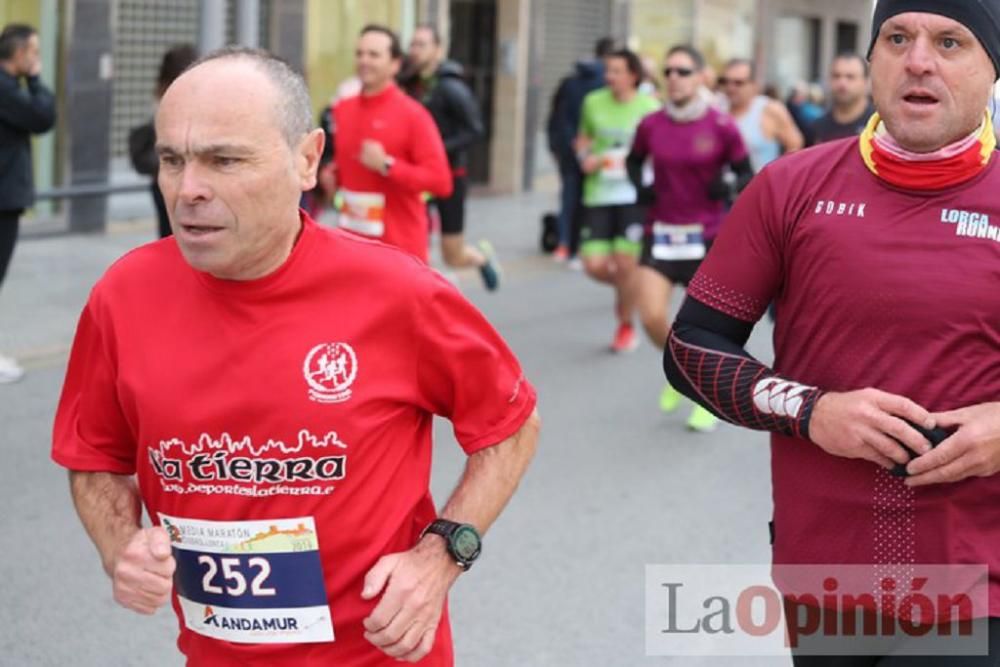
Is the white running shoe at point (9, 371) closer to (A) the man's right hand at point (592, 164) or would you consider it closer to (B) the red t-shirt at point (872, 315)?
(A) the man's right hand at point (592, 164)

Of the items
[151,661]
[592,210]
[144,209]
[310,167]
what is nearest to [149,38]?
[144,209]

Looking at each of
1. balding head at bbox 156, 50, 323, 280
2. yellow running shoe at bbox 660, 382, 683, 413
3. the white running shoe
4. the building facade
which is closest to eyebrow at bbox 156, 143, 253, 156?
balding head at bbox 156, 50, 323, 280

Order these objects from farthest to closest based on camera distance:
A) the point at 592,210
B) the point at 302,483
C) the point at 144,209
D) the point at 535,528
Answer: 1. the point at 144,209
2. the point at 592,210
3. the point at 535,528
4. the point at 302,483

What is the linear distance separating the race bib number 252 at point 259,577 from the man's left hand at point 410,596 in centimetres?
11

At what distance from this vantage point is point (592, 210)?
1160cm

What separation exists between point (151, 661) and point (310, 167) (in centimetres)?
284

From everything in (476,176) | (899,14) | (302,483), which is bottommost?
(476,176)

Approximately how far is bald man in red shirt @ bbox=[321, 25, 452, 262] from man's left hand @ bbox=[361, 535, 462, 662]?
6195 mm

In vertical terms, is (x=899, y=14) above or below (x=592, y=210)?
above

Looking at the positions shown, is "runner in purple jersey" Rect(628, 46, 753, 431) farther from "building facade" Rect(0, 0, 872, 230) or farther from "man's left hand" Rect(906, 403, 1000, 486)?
"man's left hand" Rect(906, 403, 1000, 486)

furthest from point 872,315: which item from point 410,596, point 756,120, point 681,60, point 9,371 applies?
point 756,120

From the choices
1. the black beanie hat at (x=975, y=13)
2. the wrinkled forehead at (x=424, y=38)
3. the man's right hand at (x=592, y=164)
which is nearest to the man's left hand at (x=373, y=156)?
the man's right hand at (x=592, y=164)

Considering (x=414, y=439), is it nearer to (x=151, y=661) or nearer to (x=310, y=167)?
(x=310, y=167)

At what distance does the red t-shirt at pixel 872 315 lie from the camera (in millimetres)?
2936
